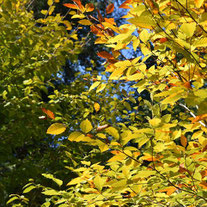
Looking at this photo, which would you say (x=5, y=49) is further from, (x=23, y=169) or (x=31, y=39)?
(x=23, y=169)

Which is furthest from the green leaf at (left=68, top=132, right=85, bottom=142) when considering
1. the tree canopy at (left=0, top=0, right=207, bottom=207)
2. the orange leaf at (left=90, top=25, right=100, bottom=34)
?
the orange leaf at (left=90, top=25, right=100, bottom=34)

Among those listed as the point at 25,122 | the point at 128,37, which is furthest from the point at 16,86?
the point at 128,37

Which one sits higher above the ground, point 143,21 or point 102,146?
point 143,21

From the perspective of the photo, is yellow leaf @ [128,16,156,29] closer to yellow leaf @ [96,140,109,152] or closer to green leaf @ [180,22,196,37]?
green leaf @ [180,22,196,37]

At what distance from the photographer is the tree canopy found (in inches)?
39.1

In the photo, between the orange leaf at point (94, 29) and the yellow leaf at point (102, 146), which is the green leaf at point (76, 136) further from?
the orange leaf at point (94, 29)

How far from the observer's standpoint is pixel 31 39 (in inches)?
135

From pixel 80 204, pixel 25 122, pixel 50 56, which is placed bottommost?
pixel 80 204

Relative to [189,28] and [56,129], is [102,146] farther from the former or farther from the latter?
[189,28]

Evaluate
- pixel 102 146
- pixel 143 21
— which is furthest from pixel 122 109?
pixel 143 21

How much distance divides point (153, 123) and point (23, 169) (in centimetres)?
271

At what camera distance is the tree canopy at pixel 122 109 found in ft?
3.26

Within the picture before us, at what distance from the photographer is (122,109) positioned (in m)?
3.28

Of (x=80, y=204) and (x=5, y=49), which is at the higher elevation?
(x=5, y=49)
